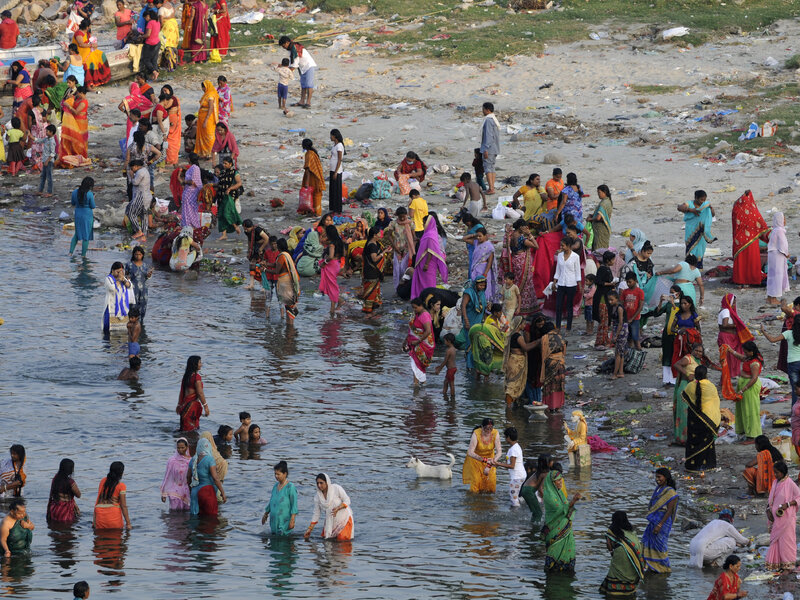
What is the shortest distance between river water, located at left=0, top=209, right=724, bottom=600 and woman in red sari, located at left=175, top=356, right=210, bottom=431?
284 millimetres

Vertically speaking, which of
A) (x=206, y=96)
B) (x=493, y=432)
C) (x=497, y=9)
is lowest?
(x=493, y=432)

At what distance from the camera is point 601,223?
61.5 feet

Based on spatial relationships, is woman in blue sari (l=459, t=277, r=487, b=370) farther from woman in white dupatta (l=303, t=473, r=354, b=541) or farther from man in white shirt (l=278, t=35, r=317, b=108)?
man in white shirt (l=278, t=35, r=317, b=108)

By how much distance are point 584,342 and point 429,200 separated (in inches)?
251

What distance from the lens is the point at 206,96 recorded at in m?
25.0

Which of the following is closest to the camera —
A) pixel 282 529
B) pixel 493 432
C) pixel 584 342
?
pixel 282 529

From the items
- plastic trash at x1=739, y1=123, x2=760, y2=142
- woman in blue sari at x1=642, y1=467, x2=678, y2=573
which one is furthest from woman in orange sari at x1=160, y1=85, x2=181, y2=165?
woman in blue sari at x1=642, y1=467, x2=678, y2=573

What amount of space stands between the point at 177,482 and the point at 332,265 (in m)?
6.71

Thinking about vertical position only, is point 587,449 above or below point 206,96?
below

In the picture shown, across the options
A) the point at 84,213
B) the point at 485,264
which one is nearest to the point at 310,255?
the point at 84,213

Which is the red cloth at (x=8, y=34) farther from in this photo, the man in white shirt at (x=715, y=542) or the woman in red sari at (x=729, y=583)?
the woman in red sari at (x=729, y=583)

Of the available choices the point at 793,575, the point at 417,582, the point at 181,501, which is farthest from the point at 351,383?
the point at 793,575

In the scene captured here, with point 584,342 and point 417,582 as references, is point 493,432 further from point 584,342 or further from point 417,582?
point 584,342

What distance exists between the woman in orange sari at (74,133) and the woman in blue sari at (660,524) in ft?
57.2
